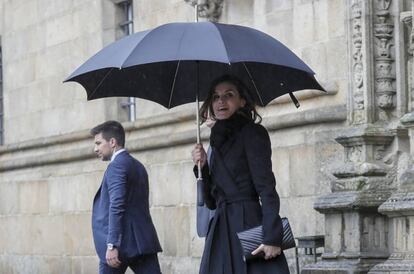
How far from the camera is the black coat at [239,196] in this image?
8.12m

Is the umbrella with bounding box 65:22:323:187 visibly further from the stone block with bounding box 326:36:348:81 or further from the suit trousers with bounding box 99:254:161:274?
the stone block with bounding box 326:36:348:81

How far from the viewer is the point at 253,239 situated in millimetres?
8062

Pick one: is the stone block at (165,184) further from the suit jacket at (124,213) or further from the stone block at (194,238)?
the suit jacket at (124,213)

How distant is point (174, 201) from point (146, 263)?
4.29 m

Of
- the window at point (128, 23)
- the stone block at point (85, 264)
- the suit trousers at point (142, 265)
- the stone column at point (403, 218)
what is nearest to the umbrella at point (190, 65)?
the suit trousers at point (142, 265)

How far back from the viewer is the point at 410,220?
34.6ft

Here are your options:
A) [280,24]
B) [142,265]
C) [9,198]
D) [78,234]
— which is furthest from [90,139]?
[142,265]

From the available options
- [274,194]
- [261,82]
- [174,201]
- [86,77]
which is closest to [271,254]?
[274,194]

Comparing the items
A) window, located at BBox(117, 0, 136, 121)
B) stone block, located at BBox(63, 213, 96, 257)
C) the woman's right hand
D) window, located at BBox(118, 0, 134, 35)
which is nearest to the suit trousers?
the woman's right hand

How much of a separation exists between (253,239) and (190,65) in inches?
85.1

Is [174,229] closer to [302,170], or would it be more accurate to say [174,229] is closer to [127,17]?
[302,170]

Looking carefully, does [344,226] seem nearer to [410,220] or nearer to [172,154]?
[410,220]

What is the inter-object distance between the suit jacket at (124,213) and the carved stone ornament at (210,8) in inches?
149

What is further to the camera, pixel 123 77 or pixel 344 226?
pixel 344 226
